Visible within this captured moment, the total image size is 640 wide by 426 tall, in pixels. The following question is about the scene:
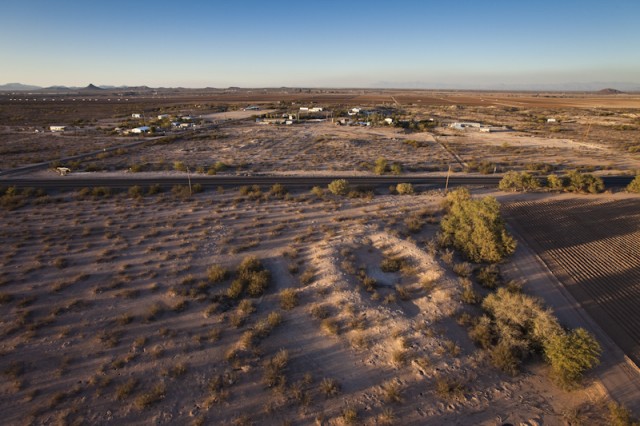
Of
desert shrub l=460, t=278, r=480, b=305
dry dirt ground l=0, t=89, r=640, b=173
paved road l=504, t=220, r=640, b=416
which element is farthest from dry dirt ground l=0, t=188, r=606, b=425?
dry dirt ground l=0, t=89, r=640, b=173

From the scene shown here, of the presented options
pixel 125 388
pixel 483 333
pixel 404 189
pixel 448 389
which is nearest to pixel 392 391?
pixel 448 389

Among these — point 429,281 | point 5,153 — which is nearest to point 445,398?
point 429,281

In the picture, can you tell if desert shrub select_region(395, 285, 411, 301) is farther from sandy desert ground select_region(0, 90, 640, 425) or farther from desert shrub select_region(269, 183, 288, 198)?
desert shrub select_region(269, 183, 288, 198)

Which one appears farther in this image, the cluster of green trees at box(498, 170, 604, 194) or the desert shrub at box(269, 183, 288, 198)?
the cluster of green trees at box(498, 170, 604, 194)

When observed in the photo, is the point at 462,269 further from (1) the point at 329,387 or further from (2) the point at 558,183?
(2) the point at 558,183

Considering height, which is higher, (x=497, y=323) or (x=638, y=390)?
(x=497, y=323)

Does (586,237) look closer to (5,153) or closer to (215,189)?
(215,189)
